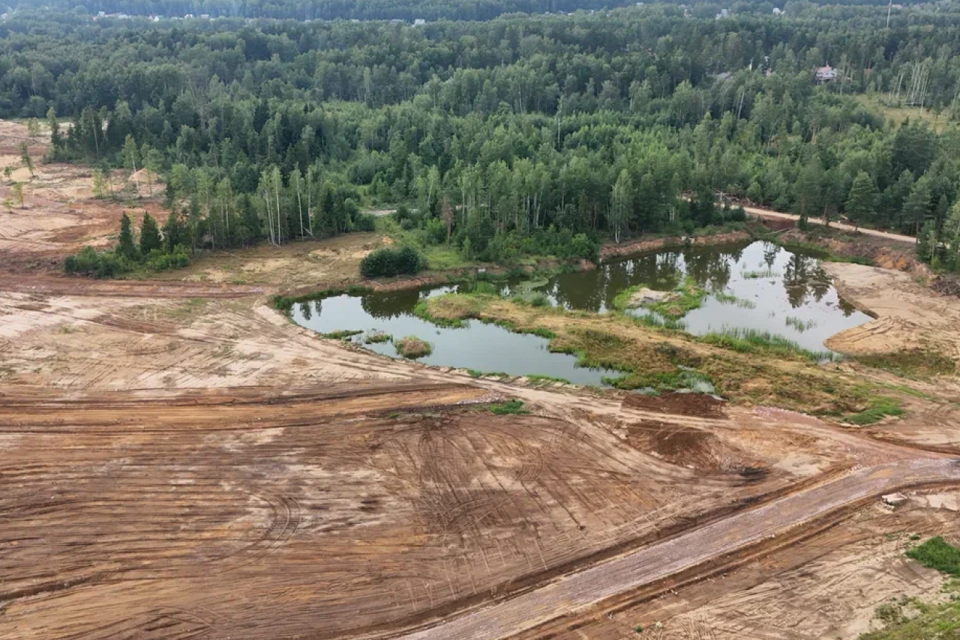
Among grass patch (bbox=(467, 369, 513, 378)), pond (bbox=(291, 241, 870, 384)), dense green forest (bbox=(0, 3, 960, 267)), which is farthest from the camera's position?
dense green forest (bbox=(0, 3, 960, 267))

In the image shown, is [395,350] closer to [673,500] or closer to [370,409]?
[370,409]

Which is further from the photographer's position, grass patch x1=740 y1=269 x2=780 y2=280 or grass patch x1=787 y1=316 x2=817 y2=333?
grass patch x1=740 y1=269 x2=780 y2=280

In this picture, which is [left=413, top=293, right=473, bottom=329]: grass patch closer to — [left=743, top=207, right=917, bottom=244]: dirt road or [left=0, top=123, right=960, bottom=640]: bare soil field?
[left=0, top=123, right=960, bottom=640]: bare soil field

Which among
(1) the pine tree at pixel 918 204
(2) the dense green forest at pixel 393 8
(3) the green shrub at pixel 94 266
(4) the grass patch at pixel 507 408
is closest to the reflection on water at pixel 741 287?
(1) the pine tree at pixel 918 204

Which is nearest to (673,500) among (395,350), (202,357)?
(395,350)

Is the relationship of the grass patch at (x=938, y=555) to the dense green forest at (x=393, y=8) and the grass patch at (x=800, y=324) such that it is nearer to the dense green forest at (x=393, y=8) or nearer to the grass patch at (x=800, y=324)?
the grass patch at (x=800, y=324)

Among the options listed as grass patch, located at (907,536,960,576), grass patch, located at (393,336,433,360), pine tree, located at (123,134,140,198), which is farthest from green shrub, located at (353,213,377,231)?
grass patch, located at (907,536,960,576)
